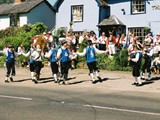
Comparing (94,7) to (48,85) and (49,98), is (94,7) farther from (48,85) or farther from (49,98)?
(49,98)

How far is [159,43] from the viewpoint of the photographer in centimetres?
2175

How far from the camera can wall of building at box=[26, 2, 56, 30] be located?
45812 millimetres

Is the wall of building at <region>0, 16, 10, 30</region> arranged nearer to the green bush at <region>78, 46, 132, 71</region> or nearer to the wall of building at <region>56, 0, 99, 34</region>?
the wall of building at <region>56, 0, 99, 34</region>

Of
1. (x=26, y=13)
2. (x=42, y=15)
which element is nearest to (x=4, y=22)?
(x=26, y=13)

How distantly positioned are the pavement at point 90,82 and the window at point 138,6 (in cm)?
1169

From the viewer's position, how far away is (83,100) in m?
13.1

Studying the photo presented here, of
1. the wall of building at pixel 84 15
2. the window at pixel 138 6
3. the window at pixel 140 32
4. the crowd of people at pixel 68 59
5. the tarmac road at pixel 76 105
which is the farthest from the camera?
the wall of building at pixel 84 15

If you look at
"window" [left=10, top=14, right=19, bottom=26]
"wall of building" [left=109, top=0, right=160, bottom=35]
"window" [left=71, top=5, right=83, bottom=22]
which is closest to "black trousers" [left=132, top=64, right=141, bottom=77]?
"wall of building" [left=109, top=0, right=160, bottom=35]

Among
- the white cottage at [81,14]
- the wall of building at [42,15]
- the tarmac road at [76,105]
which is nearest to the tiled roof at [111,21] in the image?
the white cottage at [81,14]

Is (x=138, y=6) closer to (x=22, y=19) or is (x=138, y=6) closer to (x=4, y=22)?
(x=22, y=19)

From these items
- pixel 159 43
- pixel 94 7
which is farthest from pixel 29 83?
pixel 94 7

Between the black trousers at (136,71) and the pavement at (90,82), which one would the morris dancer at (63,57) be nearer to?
the pavement at (90,82)

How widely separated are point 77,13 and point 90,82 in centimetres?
1817

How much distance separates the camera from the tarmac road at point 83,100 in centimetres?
1039
